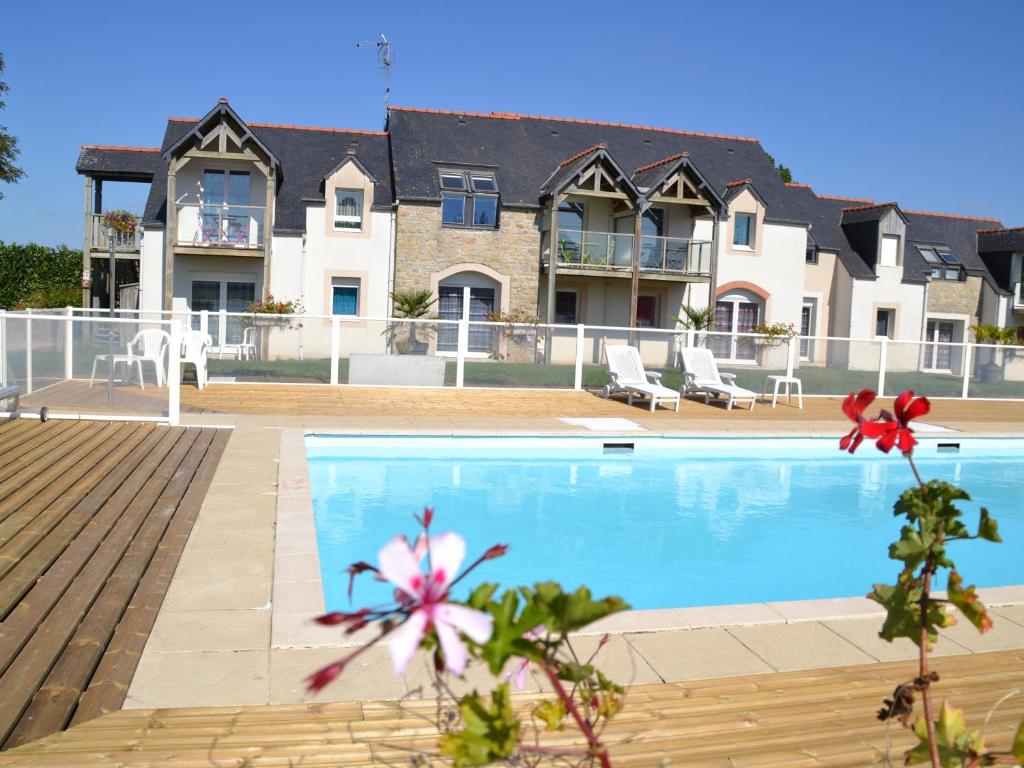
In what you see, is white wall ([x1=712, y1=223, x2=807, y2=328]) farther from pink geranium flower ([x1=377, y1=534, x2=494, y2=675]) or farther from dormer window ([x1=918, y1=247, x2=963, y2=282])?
pink geranium flower ([x1=377, y1=534, x2=494, y2=675])

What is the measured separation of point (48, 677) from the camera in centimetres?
360

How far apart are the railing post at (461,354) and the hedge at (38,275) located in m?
19.9

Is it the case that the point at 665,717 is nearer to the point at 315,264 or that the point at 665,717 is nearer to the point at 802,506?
the point at 802,506

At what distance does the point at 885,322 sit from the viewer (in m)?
31.1

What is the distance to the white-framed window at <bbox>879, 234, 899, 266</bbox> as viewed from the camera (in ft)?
99.7

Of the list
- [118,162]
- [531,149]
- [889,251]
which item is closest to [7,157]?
[118,162]

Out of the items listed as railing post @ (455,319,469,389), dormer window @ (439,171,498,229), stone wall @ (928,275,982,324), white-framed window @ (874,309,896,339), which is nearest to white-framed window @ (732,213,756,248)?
white-framed window @ (874,309,896,339)

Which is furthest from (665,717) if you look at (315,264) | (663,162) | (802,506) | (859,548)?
(663,162)

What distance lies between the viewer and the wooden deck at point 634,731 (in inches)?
120

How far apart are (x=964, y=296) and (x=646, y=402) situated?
2164 centimetres

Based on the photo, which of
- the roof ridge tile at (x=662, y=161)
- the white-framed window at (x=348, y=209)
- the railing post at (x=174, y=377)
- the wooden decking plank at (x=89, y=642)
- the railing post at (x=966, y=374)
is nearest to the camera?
the wooden decking plank at (x=89, y=642)

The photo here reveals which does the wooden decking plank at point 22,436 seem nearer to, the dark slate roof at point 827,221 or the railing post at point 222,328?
the railing post at point 222,328

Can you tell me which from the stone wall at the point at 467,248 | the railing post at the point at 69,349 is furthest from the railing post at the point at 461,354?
the stone wall at the point at 467,248

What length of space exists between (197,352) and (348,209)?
11.5m
